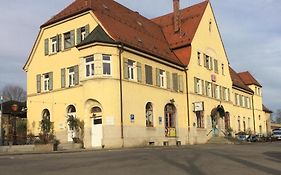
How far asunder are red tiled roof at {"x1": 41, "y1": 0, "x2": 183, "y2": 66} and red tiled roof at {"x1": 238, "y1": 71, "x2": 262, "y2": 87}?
1157 inches

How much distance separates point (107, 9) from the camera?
41.6 meters

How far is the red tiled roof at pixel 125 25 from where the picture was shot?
124 ft

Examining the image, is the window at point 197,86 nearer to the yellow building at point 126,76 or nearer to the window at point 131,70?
the yellow building at point 126,76

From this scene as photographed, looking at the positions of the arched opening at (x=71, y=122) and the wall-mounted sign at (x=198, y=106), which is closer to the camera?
the arched opening at (x=71, y=122)

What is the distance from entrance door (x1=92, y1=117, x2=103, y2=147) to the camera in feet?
114

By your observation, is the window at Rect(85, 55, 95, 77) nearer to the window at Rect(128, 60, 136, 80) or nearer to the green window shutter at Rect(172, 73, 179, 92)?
the window at Rect(128, 60, 136, 80)

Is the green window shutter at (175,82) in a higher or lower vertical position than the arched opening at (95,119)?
higher

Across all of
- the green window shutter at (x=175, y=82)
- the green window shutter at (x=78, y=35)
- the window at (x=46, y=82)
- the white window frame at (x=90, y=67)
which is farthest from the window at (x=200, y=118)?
the window at (x=46, y=82)

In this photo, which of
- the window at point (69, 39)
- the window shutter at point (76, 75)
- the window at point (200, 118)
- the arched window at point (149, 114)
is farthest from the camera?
the window at point (200, 118)

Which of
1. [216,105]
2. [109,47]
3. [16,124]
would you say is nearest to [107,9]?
[109,47]

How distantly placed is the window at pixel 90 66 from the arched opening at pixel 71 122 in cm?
409

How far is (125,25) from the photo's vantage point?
4162 cm

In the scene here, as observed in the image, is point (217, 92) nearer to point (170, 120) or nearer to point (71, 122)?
point (170, 120)

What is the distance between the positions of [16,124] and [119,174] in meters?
32.7
